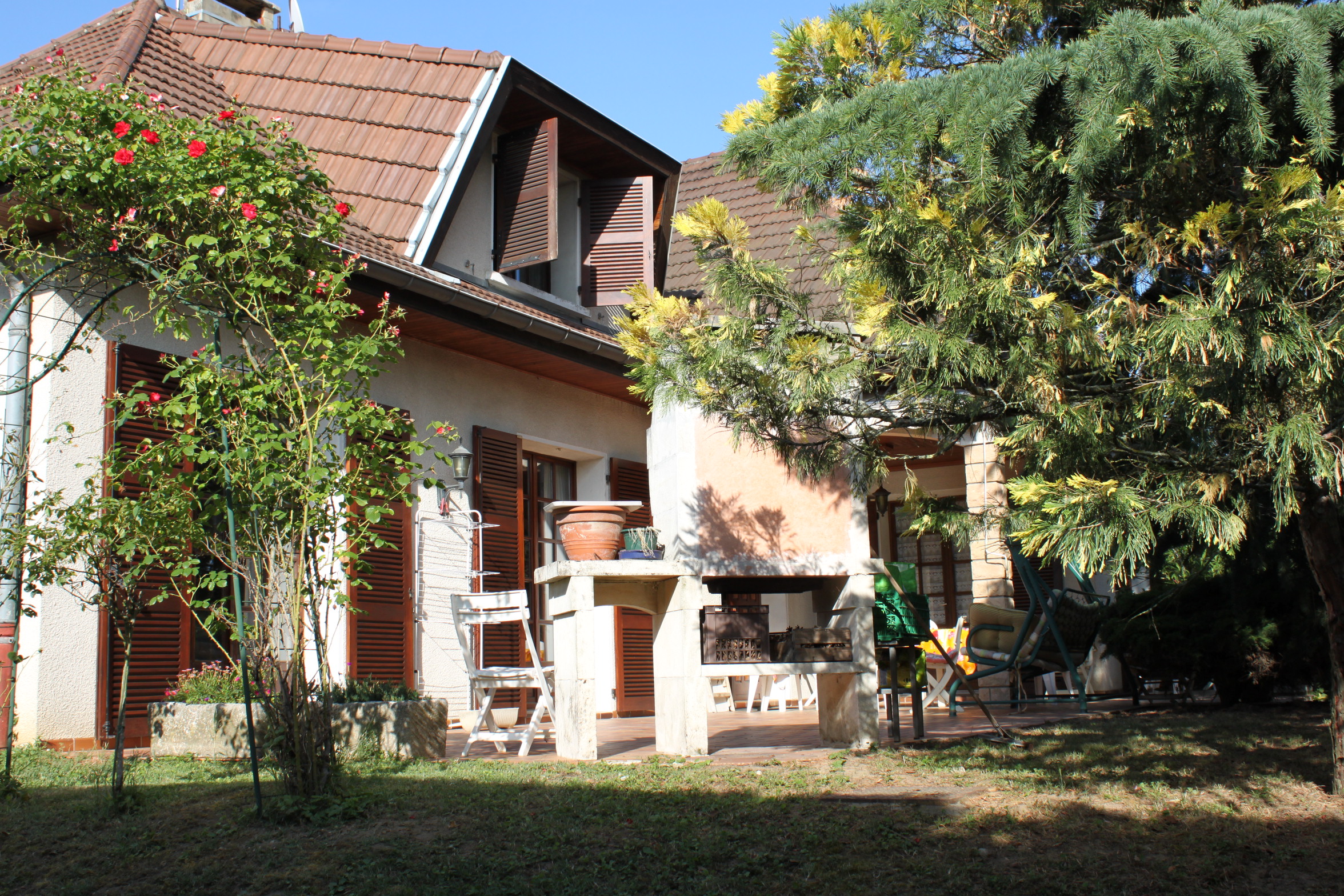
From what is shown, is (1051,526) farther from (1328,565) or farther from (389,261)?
(389,261)

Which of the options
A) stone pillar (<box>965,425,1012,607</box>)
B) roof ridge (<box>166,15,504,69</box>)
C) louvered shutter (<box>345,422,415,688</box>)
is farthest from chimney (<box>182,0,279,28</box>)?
stone pillar (<box>965,425,1012,607</box>)

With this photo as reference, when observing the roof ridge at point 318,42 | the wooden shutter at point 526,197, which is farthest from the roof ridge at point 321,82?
the wooden shutter at point 526,197

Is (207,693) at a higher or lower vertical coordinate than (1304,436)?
lower

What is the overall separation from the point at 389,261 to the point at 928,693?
5.50 m

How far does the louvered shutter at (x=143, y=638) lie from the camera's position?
6383 millimetres

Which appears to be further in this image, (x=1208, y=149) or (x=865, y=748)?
(x=865, y=748)

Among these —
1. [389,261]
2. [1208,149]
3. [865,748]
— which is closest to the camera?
[1208,149]

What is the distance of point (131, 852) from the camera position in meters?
3.49

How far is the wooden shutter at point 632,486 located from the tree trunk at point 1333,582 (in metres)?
6.18

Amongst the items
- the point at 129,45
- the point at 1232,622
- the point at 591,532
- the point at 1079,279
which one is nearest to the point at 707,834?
the point at 591,532

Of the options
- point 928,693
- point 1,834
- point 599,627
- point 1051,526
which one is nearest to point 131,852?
point 1,834

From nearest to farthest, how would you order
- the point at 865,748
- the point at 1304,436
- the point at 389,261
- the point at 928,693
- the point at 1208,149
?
1. the point at 1304,436
2. the point at 1208,149
3. the point at 865,748
4. the point at 389,261
5. the point at 928,693

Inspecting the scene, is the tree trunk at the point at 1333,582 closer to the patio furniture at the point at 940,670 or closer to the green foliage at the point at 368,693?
the green foliage at the point at 368,693

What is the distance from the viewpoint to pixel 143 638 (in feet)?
21.7
